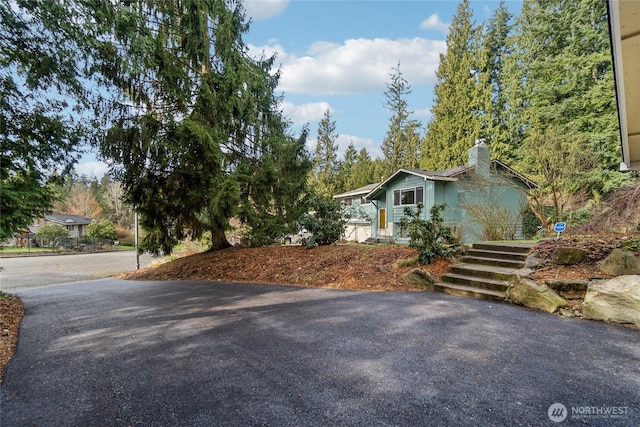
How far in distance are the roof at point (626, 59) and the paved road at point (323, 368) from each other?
9.21 feet

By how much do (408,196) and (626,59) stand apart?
14217mm

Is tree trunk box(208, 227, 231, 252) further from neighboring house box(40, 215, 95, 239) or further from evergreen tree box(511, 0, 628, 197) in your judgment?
neighboring house box(40, 215, 95, 239)

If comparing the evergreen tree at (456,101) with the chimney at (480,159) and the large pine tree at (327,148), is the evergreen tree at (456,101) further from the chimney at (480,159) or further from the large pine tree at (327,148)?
the large pine tree at (327,148)

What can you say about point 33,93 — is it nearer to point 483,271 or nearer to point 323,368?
point 323,368

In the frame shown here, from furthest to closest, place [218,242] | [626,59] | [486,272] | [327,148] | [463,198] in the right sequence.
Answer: [327,148], [463,198], [218,242], [486,272], [626,59]

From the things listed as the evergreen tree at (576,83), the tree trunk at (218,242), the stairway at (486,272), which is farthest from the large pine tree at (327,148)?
the stairway at (486,272)

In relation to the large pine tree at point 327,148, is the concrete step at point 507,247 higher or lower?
lower

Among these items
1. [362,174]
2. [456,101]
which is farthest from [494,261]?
[362,174]

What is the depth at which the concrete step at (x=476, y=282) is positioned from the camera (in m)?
5.23

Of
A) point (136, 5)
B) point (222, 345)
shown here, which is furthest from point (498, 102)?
point (222, 345)

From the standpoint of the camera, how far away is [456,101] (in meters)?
25.0

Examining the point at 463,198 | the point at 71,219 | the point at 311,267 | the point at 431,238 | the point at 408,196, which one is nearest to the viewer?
the point at 431,238

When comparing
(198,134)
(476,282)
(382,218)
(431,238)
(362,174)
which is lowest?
(476,282)

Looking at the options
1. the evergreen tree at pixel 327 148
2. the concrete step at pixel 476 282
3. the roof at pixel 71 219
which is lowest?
the concrete step at pixel 476 282
